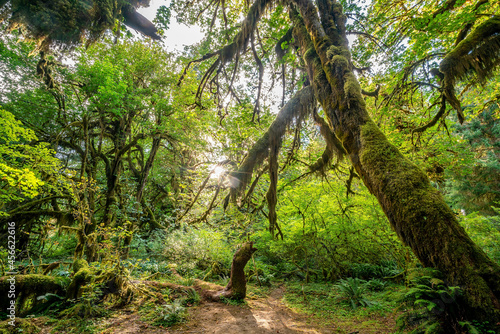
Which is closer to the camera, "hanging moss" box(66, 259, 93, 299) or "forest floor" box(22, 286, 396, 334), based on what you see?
"forest floor" box(22, 286, 396, 334)

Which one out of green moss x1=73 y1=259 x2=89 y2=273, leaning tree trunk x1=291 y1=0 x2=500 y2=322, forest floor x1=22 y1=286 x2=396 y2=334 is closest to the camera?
leaning tree trunk x1=291 y1=0 x2=500 y2=322

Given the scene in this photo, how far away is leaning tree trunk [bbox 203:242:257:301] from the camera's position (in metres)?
5.68

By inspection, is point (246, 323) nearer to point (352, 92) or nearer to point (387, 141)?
point (387, 141)

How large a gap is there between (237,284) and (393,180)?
5.16 m

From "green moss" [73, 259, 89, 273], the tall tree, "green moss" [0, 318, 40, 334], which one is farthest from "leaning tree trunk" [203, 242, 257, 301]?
"green moss" [0, 318, 40, 334]

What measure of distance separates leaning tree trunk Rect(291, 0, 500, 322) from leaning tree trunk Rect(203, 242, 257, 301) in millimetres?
4326

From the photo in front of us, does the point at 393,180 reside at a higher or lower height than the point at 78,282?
higher

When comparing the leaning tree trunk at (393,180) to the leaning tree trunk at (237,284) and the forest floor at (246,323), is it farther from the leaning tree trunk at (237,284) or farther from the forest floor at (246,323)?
the leaning tree trunk at (237,284)

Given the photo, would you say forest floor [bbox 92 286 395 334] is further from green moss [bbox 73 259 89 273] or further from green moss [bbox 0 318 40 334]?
green moss [bbox 73 259 89 273]

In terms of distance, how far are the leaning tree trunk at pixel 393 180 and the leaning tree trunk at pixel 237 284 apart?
4326 millimetres

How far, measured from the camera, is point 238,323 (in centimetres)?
437

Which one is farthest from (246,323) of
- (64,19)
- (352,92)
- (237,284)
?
(64,19)

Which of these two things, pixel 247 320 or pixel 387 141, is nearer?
pixel 387 141

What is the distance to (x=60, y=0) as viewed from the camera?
3.87 meters
